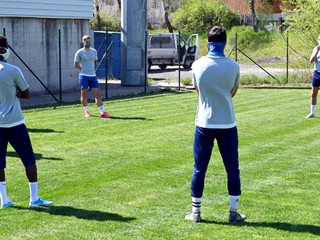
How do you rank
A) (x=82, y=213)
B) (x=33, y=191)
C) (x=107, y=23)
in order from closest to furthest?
(x=82, y=213) → (x=33, y=191) → (x=107, y=23)

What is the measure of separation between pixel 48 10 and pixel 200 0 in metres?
39.6

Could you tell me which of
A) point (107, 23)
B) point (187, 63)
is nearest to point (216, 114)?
point (187, 63)

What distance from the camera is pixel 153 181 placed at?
925cm

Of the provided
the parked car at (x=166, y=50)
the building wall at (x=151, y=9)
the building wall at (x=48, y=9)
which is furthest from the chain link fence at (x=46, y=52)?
the building wall at (x=151, y=9)

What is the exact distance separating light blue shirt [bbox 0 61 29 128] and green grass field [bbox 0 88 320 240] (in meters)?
1.00

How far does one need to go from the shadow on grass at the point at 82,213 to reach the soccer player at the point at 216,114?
864mm

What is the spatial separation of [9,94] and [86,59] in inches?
326

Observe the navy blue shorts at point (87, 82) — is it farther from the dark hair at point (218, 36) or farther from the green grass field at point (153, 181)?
the dark hair at point (218, 36)

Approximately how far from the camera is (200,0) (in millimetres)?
62219

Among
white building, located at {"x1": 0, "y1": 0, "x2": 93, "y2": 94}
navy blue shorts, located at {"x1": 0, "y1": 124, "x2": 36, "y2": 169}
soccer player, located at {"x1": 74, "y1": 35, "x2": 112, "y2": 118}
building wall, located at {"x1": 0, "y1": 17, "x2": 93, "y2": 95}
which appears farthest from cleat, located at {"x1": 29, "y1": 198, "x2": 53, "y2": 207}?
building wall, located at {"x1": 0, "y1": 17, "x2": 93, "y2": 95}

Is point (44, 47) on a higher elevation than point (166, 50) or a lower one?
higher

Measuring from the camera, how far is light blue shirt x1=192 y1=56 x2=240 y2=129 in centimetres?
→ 712

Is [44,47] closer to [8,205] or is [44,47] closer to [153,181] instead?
[153,181]

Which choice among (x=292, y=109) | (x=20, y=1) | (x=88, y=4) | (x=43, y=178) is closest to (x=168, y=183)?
(x=43, y=178)
